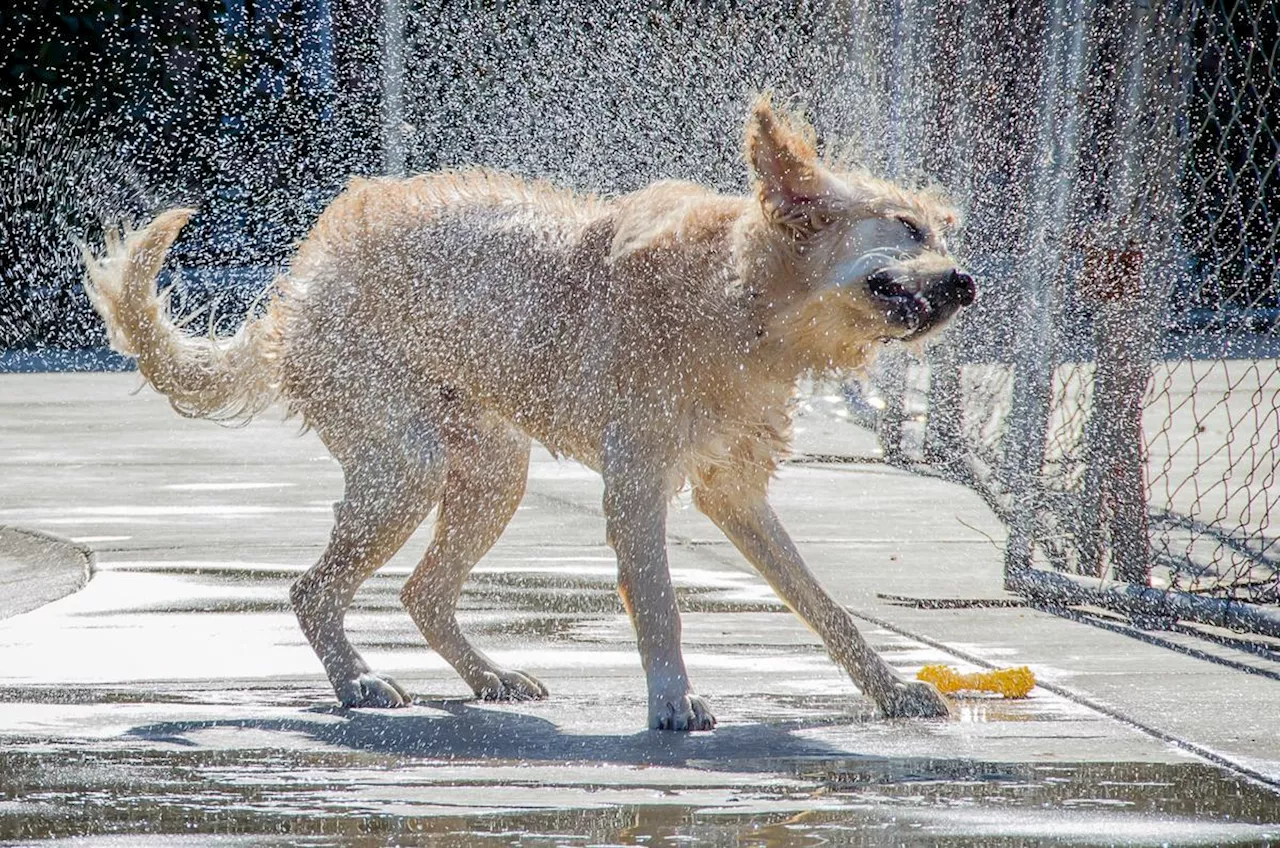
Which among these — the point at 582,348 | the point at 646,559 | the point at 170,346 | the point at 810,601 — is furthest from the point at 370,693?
the point at 170,346

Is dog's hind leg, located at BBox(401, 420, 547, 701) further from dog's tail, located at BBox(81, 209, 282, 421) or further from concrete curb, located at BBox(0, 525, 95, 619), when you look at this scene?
concrete curb, located at BBox(0, 525, 95, 619)

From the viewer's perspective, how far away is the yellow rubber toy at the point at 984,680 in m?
5.17

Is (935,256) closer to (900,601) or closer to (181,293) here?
(900,601)

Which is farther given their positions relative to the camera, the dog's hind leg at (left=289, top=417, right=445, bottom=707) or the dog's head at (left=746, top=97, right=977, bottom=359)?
the dog's hind leg at (left=289, top=417, right=445, bottom=707)

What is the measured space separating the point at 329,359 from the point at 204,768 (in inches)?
57.1

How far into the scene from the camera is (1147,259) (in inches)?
253

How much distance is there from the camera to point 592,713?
16.5 ft

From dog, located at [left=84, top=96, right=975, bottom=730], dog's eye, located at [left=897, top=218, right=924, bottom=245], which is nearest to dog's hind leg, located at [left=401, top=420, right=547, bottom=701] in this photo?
dog, located at [left=84, top=96, right=975, bottom=730]

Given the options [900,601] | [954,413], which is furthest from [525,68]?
[900,601]

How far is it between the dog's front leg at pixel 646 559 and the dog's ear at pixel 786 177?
0.69 m

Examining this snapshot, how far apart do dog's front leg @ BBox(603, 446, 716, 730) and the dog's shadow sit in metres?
0.19

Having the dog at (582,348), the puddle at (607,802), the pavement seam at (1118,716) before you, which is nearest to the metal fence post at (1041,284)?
the pavement seam at (1118,716)

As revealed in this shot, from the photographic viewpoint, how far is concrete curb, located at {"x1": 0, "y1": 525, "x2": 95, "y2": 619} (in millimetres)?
6832

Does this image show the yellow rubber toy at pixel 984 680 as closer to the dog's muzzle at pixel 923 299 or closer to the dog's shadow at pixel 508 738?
the dog's shadow at pixel 508 738
